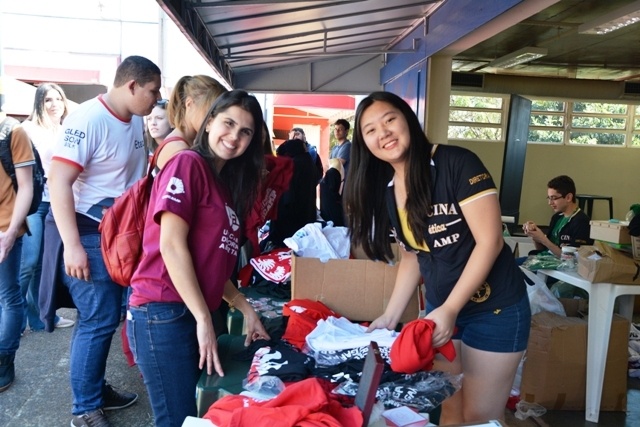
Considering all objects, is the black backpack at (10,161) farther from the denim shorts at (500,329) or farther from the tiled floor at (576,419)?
the tiled floor at (576,419)

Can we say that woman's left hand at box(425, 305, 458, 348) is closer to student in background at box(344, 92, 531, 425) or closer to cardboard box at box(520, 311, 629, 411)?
student in background at box(344, 92, 531, 425)

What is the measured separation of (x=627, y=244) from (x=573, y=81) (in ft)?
28.0

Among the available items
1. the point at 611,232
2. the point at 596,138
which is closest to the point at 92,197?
the point at 611,232

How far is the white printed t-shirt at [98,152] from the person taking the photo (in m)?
2.12

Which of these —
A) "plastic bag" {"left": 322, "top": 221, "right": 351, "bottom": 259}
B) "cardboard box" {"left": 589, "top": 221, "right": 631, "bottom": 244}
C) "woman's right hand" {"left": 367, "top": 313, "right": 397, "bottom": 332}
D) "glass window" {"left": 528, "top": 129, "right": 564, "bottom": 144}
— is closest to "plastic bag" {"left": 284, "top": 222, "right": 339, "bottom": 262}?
"plastic bag" {"left": 322, "top": 221, "right": 351, "bottom": 259}

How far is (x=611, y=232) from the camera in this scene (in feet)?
13.1

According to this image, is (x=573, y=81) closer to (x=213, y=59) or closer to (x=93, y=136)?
(x=213, y=59)

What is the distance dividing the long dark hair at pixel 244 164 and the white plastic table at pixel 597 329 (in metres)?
2.05

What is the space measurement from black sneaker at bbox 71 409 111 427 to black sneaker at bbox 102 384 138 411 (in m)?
0.30

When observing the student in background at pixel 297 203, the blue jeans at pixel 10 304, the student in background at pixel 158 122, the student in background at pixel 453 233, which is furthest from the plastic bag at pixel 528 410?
the blue jeans at pixel 10 304

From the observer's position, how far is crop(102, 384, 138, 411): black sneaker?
2.74 m

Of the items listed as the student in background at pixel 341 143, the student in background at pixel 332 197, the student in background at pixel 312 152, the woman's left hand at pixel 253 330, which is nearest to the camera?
the woman's left hand at pixel 253 330

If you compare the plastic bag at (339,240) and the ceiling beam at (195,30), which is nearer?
the plastic bag at (339,240)

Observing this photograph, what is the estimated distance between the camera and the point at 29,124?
355 centimetres
